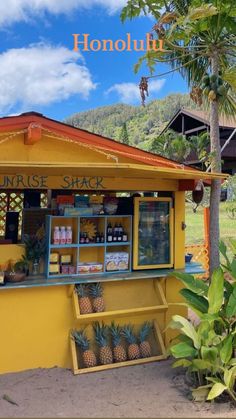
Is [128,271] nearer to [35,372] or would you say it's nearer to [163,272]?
[163,272]

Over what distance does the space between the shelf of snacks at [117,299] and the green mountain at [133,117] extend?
46.6 meters

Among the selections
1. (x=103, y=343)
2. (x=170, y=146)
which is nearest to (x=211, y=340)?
(x=103, y=343)

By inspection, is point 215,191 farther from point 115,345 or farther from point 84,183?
point 115,345

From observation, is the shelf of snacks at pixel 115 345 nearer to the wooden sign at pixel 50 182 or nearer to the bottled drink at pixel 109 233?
the bottled drink at pixel 109 233

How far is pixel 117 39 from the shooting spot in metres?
5.53

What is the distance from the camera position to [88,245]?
4.63 m

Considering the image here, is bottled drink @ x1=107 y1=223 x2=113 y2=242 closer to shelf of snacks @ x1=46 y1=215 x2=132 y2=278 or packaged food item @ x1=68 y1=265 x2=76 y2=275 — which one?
shelf of snacks @ x1=46 y1=215 x2=132 y2=278

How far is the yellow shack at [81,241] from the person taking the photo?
4.27 m

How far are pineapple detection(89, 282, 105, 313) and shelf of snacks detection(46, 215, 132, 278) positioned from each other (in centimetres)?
20

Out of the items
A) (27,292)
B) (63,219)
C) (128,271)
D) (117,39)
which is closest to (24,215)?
(63,219)

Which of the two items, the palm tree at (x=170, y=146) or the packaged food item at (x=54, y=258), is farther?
the palm tree at (x=170, y=146)

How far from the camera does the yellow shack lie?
4266 mm

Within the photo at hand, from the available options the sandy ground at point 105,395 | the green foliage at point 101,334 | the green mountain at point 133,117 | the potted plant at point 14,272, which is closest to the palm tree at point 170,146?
the green foliage at point 101,334

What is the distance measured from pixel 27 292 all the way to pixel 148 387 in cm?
174
